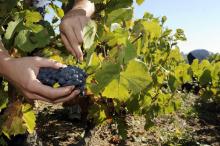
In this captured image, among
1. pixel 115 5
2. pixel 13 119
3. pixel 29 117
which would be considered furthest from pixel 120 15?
pixel 29 117

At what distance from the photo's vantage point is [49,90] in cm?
123

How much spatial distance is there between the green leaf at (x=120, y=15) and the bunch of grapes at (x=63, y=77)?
0.52 m

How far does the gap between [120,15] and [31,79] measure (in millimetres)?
687

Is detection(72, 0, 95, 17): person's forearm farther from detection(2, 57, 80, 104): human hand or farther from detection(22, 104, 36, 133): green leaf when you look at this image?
detection(22, 104, 36, 133): green leaf

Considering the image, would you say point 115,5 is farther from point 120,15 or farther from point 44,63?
point 44,63

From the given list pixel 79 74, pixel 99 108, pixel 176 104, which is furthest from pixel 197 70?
pixel 79 74

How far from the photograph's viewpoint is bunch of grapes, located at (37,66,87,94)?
49.6 inches

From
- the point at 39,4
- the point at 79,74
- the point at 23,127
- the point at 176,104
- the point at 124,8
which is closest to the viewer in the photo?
the point at 79,74

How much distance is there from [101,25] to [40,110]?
4.71 meters

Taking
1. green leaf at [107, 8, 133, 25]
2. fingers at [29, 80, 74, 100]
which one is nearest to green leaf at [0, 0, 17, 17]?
green leaf at [107, 8, 133, 25]

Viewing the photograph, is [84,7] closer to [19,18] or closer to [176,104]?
[19,18]

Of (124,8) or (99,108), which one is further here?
(99,108)

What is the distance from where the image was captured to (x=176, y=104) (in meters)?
4.17

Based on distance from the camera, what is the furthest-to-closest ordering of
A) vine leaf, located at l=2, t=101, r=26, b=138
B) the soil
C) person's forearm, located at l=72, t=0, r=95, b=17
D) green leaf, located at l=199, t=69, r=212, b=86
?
the soil < green leaf, located at l=199, t=69, r=212, b=86 < vine leaf, located at l=2, t=101, r=26, b=138 < person's forearm, located at l=72, t=0, r=95, b=17
